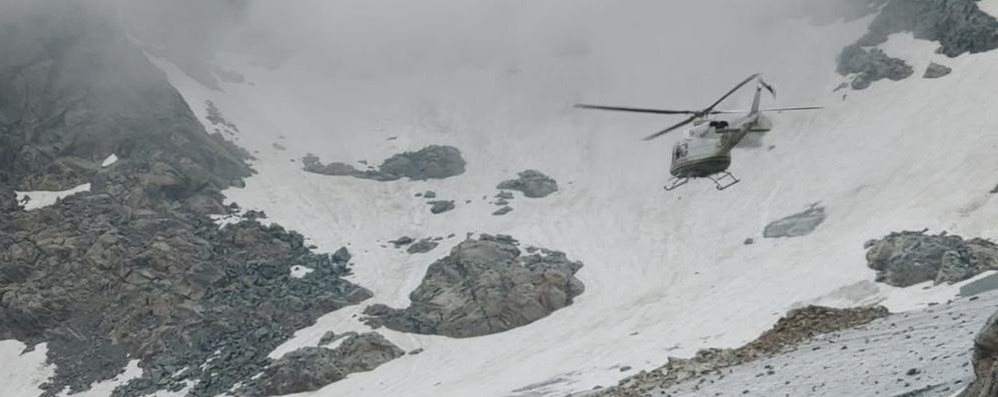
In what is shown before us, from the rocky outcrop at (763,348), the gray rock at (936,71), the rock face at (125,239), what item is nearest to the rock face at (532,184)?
the rock face at (125,239)

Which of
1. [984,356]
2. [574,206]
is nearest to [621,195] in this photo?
[574,206]

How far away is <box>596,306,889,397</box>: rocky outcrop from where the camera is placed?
30.1 metres

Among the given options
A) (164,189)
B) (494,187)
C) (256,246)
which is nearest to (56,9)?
(164,189)

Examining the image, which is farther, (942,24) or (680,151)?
(942,24)

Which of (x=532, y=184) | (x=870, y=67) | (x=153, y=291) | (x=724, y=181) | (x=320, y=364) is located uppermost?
(x=870, y=67)

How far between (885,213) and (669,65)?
4692cm

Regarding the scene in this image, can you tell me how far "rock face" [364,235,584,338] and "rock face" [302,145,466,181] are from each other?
21.8 meters

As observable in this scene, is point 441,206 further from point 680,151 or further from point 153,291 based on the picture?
point 680,151

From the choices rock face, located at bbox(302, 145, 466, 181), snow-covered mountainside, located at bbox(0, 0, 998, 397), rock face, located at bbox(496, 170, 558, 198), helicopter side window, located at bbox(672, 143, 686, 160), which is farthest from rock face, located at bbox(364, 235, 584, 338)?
helicopter side window, located at bbox(672, 143, 686, 160)

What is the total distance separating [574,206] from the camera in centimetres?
7506

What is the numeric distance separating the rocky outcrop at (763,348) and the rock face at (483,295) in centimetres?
2406

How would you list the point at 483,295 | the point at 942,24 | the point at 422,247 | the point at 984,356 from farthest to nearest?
the point at 942,24 → the point at 422,247 → the point at 483,295 → the point at 984,356

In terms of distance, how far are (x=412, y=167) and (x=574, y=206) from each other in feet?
63.2

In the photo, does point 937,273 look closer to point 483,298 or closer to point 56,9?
point 483,298
